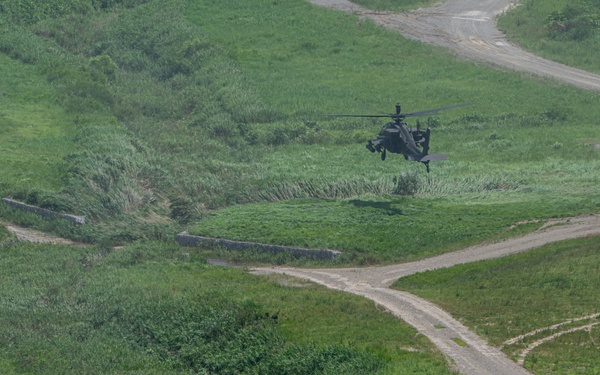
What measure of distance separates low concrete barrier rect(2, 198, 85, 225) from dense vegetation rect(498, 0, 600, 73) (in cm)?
4801

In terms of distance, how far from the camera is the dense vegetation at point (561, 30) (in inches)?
3524

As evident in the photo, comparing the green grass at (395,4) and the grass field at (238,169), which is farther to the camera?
the green grass at (395,4)

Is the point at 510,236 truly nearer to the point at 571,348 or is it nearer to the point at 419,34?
the point at 571,348

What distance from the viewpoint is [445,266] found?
45125 mm

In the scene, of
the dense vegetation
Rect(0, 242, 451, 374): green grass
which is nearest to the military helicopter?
Rect(0, 242, 451, 374): green grass

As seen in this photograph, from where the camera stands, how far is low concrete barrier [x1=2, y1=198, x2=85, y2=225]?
2151 inches

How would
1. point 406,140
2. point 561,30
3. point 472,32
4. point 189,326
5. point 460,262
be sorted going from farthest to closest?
1. point 472,32
2. point 561,30
3. point 406,140
4. point 460,262
5. point 189,326

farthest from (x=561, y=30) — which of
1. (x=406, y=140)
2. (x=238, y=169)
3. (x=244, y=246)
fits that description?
(x=244, y=246)

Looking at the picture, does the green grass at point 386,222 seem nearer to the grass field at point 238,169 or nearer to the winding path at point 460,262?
the grass field at point 238,169

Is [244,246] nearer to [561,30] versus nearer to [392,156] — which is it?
[392,156]

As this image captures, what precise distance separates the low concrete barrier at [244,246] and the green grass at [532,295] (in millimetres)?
5959

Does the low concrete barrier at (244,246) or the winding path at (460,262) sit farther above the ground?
the winding path at (460,262)

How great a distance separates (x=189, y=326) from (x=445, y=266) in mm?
12975

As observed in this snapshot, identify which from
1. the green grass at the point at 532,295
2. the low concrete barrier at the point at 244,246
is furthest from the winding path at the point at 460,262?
the low concrete barrier at the point at 244,246
